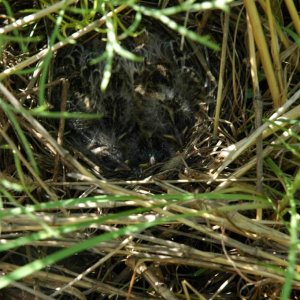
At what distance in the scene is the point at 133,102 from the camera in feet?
5.54

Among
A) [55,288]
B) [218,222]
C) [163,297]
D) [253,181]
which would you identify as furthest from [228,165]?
[55,288]

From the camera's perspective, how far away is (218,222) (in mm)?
1154

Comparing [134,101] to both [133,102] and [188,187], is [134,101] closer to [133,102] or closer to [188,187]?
[133,102]

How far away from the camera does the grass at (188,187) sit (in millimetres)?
1125

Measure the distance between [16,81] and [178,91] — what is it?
450mm

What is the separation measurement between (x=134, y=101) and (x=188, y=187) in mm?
432

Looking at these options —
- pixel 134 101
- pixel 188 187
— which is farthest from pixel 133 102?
pixel 188 187

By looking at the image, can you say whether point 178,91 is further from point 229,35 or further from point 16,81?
point 16,81

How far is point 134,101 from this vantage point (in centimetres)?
169

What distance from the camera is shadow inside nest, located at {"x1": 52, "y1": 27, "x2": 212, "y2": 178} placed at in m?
1.60

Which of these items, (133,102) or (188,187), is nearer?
(188,187)

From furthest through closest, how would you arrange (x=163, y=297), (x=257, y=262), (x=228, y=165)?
(x=228, y=165), (x=163, y=297), (x=257, y=262)

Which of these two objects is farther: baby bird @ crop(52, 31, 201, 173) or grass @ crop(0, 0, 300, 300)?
baby bird @ crop(52, 31, 201, 173)

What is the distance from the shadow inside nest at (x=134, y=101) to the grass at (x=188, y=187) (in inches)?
3.0
